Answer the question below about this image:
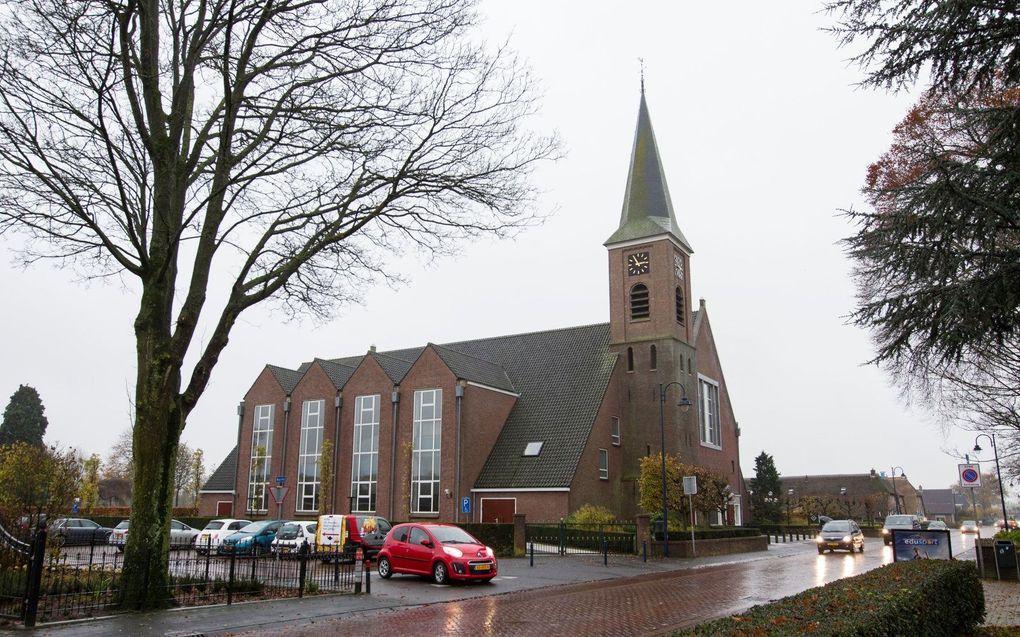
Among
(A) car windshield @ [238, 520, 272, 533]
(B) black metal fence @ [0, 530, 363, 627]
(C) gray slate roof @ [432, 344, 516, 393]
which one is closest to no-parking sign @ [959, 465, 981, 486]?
(B) black metal fence @ [0, 530, 363, 627]

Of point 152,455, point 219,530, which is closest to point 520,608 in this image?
point 152,455

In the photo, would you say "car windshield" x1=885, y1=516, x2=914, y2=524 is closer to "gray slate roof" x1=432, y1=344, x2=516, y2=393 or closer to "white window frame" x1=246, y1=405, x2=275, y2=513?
"gray slate roof" x1=432, y1=344, x2=516, y2=393

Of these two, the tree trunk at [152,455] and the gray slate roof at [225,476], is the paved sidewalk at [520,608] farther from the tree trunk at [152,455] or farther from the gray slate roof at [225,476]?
the gray slate roof at [225,476]

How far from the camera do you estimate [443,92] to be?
13.8 meters

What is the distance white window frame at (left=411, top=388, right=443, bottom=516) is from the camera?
126 ft

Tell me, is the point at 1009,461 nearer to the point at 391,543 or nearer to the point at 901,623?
the point at 391,543

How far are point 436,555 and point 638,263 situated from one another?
27.2 metres

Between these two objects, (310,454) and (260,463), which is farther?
(260,463)

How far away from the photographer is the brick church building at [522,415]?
3797 centimetres

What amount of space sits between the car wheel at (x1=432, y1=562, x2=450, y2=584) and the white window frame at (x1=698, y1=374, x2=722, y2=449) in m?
27.5

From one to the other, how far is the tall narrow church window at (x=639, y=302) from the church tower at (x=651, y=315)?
0.18 feet

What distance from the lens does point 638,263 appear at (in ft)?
141

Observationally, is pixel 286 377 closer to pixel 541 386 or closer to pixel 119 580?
pixel 541 386

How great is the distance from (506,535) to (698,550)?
8.53 m
